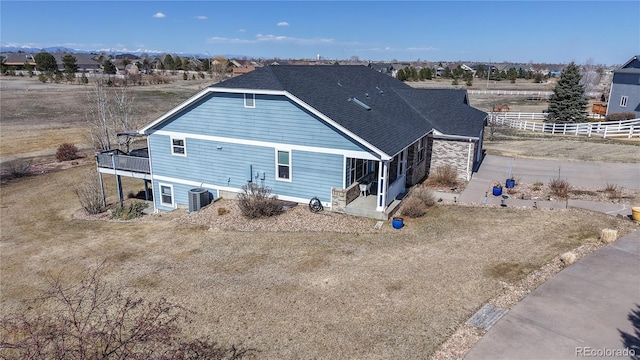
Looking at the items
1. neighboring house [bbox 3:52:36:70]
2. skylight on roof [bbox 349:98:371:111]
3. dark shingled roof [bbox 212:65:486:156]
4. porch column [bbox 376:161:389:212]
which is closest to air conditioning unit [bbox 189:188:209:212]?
dark shingled roof [bbox 212:65:486:156]

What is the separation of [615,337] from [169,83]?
96.8 meters

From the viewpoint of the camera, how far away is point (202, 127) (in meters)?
20.1

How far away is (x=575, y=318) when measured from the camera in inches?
392

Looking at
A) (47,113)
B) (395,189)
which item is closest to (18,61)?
(47,113)

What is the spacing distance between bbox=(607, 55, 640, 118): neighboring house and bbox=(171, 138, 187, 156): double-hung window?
146ft

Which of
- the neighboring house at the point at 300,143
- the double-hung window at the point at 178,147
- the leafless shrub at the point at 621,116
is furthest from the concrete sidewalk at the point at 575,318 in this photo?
the leafless shrub at the point at 621,116

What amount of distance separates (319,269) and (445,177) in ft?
39.3

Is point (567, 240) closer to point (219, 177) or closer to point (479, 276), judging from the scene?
point (479, 276)

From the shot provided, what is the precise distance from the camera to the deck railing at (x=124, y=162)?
73.3 feet

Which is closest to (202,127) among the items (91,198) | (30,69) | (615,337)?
(91,198)

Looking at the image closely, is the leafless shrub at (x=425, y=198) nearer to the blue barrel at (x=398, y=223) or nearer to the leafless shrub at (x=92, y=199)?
the blue barrel at (x=398, y=223)

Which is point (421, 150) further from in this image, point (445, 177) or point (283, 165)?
point (283, 165)

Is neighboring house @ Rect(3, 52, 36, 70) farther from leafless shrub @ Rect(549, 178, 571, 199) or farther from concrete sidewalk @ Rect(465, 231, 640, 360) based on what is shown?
concrete sidewalk @ Rect(465, 231, 640, 360)

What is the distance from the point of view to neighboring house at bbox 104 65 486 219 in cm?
1767
